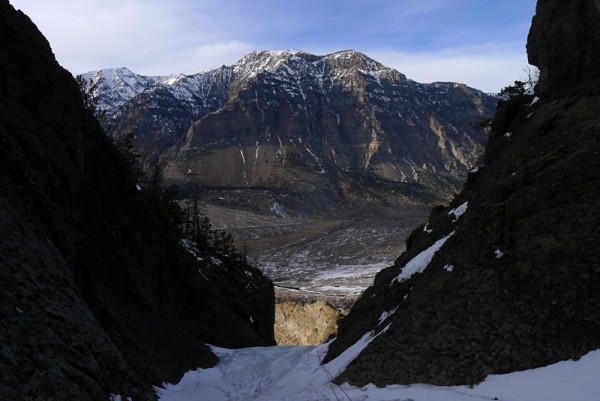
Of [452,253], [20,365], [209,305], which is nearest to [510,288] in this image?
[452,253]

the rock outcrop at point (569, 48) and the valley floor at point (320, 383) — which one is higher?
the rock outcrop at point (569, 48)

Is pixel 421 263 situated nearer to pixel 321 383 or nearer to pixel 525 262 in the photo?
pixel 321 383

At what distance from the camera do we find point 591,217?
9375 mm

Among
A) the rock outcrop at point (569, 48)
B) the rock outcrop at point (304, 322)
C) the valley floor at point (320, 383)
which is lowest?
the rock outcrop at point (304, 322)

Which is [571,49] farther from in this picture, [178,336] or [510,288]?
[178,336]

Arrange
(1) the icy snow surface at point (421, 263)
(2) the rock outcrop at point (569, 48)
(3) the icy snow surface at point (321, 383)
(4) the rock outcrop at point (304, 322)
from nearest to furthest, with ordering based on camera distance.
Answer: (3) the icy snow surface at point (321, 383) → (2) the rock outcrop at point (569, 48) → (1) the icy snow surface at point (421, 263) → (4) the rock outcrop at point (304, 322)

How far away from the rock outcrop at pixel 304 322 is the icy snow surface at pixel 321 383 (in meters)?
36.8

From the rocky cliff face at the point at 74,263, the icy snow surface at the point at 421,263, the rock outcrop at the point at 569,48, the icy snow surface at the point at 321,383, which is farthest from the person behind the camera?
the icy snow surface at the point at 421,263

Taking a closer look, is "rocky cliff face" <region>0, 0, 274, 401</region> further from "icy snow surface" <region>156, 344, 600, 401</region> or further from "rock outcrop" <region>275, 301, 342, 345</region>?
"rock outcrop" <region>275, 301, 342, 345</region>

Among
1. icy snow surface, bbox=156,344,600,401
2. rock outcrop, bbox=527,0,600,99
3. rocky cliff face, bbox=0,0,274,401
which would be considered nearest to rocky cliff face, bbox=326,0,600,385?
rock outcrop, bbox=527,0,600,99

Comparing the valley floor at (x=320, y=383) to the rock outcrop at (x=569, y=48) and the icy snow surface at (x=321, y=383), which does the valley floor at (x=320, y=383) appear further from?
the rock outcrop at (x=569, y=48)

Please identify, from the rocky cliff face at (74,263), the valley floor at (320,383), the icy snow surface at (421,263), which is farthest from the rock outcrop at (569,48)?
the rocky cliff face at (74,263)

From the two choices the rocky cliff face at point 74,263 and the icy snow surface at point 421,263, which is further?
the icy snow surface at point 421,263

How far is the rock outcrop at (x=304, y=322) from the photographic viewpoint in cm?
5785
